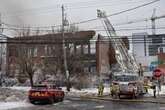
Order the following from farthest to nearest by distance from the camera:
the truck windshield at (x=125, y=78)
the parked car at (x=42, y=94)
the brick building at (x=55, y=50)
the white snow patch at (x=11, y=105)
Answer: the brick building at (x=55, y=50) < the truck windshield at (x=125, y=78) < the parked car at (x=42, y=94) < the white snow patch at (x=11, y=105)

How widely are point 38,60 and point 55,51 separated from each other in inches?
181

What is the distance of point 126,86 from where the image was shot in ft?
139

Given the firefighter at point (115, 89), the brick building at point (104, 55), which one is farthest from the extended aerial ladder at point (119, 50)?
the firefighter at point (115, 89)

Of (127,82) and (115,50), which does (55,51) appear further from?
(127,82)

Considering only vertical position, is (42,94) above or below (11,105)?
above

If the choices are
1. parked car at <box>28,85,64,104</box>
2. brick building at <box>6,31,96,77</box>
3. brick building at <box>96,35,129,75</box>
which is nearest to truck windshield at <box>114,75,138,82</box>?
parked car at <box>28,85,64,104</box>

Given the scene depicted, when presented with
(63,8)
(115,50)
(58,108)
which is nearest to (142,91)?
(58,108)

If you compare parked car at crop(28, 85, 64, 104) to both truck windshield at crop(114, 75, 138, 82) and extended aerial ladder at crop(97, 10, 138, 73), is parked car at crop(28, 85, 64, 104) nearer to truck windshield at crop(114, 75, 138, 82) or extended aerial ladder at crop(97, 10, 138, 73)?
truck windshield at crop(114, 75, 138, 82)

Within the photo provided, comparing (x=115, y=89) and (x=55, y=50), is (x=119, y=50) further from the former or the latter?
(x=115, y=89)

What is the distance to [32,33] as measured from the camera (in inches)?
3041

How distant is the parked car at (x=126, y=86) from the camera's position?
42.3m

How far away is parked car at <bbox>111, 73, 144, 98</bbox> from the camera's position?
42344 millimetres

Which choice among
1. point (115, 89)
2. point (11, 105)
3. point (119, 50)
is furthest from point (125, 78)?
point (119, 50)

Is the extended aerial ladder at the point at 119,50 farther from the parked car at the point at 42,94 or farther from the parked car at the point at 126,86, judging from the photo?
the parked car at the point at 42,94
